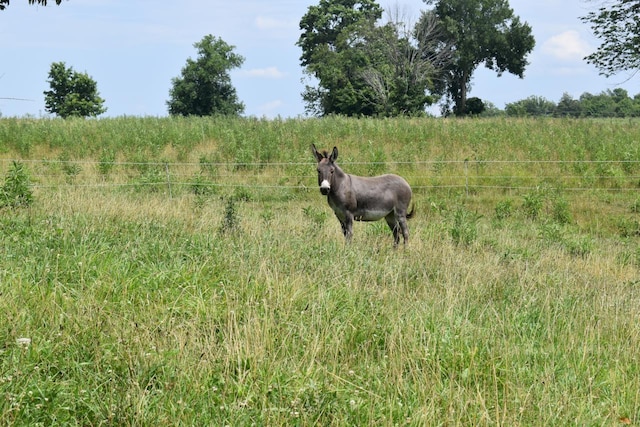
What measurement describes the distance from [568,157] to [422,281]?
1286 centimetres

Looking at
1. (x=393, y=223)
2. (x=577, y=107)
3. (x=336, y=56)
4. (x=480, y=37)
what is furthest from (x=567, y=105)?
(x=393, y=223)

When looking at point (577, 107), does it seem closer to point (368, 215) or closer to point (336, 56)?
point (336, 56)

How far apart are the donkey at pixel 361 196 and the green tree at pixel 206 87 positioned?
162ft

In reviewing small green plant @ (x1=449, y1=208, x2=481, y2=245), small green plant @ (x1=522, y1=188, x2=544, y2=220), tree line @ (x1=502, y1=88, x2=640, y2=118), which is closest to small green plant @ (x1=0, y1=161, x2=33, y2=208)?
small green plant @ (x1=449, y1=208, x2=481, y2=245)

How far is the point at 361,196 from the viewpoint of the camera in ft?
31.4

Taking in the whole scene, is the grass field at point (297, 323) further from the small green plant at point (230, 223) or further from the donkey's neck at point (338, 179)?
the donkey's neck at point (338, 179)

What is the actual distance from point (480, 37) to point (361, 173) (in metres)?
40.4

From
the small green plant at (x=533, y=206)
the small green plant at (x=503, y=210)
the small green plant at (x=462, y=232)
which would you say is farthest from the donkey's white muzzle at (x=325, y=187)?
the small green plant at (x=533, y=206)

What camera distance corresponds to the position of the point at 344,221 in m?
9.39

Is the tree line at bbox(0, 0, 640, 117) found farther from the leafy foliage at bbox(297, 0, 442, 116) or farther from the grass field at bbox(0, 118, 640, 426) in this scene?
the grass field at bbox(0, 118, 640, 426)

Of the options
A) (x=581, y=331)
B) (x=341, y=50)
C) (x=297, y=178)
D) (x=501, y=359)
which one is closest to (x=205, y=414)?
(x=501, y=359)

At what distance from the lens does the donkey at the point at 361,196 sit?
361 inches

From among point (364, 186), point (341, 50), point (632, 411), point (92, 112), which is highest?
point (341, 50)

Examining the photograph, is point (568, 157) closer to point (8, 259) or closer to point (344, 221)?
point (344, 221)
